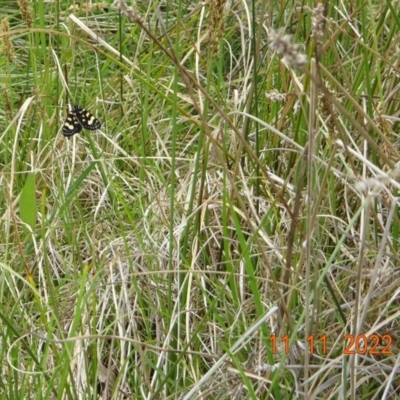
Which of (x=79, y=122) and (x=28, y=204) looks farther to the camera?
(x=79, y=122)

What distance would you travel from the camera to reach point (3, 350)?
1.26 meters

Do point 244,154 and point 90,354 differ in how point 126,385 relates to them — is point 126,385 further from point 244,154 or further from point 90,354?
point 244,154

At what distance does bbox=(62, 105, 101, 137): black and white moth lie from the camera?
1.74 meters

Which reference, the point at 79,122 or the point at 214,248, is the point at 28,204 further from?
the point at 214,248

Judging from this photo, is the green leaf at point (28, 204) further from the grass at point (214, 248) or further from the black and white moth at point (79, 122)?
the black and white moth at point (79, 122)

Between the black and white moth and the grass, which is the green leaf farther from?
the black and white moth

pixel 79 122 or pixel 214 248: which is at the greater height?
pixel 79 122

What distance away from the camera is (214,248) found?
1.56 meters

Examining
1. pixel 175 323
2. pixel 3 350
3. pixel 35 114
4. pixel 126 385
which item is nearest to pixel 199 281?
pixel 175 323

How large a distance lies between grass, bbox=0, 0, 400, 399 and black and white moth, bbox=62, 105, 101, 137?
0.08 m

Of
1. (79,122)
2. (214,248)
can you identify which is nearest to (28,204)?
(79,122)

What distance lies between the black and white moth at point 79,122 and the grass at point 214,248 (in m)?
0.08

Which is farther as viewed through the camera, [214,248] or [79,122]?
[79,122]

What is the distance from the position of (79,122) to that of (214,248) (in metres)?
0.45
